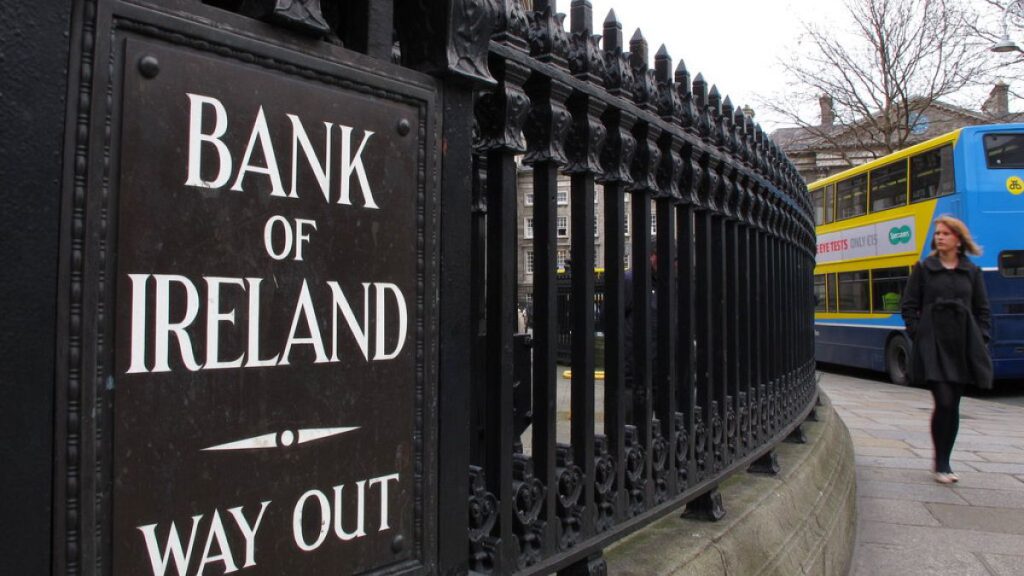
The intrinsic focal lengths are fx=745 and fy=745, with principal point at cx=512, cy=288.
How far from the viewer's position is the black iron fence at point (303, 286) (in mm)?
842

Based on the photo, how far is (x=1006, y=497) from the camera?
469cm

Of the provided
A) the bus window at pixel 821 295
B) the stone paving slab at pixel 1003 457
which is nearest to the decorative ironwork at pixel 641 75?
the stone paving slab at pixel 1003 457

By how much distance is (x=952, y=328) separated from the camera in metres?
5.09

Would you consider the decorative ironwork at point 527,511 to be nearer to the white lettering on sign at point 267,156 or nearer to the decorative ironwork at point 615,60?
the white lettering on sign at point 267,156

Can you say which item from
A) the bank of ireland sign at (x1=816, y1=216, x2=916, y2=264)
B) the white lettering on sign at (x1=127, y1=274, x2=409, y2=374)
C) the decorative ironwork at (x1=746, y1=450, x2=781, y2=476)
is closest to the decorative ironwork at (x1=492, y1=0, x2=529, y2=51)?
the white lettering on sign at (x1=127, y1=274, x2=409, y2=374)

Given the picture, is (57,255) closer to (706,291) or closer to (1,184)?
(1,184)

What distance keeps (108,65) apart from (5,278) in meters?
0.27

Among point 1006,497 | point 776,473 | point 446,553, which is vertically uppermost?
point 446,553

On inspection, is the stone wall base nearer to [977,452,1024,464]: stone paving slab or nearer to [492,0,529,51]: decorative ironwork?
[492,0,529,51]: decorative ironwork

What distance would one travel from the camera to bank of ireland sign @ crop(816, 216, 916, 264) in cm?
1318

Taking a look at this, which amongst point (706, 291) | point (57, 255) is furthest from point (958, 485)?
point (57, 255)

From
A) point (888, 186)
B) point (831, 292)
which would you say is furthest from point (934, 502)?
point (831, 292)

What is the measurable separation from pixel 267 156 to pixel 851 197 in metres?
16.0

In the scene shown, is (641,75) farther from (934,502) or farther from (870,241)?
(870,241)
